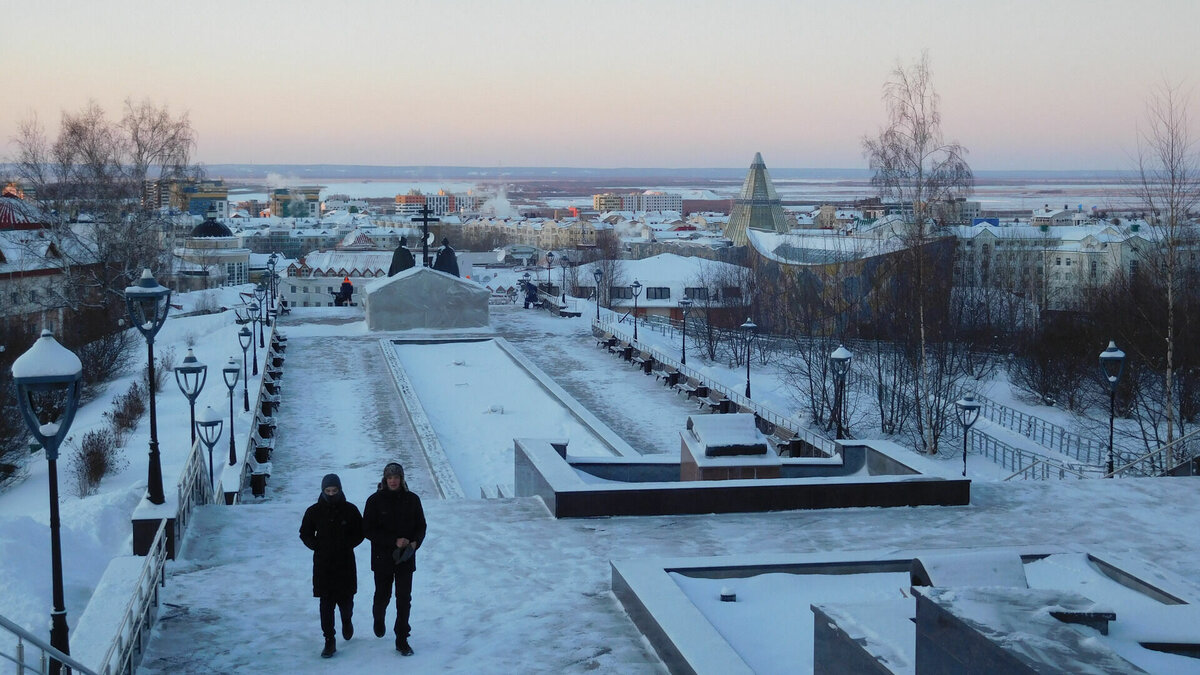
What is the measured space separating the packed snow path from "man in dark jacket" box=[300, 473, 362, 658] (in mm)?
319

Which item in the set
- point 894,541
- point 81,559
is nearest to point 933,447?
point 894,541

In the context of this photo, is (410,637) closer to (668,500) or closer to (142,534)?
(142,534)

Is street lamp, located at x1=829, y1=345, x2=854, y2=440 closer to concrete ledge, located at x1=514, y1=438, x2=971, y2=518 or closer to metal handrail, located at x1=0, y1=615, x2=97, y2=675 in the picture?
concrete ledge, located at x1=514, y1=438, x2=971, y2=518

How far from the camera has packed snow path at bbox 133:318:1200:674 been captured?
709 cm

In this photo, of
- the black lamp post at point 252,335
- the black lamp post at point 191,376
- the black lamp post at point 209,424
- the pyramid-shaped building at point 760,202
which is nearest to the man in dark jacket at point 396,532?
the black lamp post at point 209,424

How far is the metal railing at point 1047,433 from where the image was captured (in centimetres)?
2344

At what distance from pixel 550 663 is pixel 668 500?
12.2 feet

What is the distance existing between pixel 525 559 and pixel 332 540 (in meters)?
2.69

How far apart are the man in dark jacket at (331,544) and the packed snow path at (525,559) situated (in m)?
0.32

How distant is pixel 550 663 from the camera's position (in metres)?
6.97

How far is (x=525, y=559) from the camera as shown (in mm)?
9188

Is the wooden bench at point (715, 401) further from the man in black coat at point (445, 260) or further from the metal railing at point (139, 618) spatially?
the man in black coat at point (445, 260)

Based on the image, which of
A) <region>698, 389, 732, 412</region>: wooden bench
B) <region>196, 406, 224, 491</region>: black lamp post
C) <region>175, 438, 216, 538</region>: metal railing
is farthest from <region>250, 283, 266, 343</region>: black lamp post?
<region>175, 438, 216, 538</region>: metal railing

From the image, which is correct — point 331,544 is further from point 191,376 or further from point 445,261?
point 445,261
